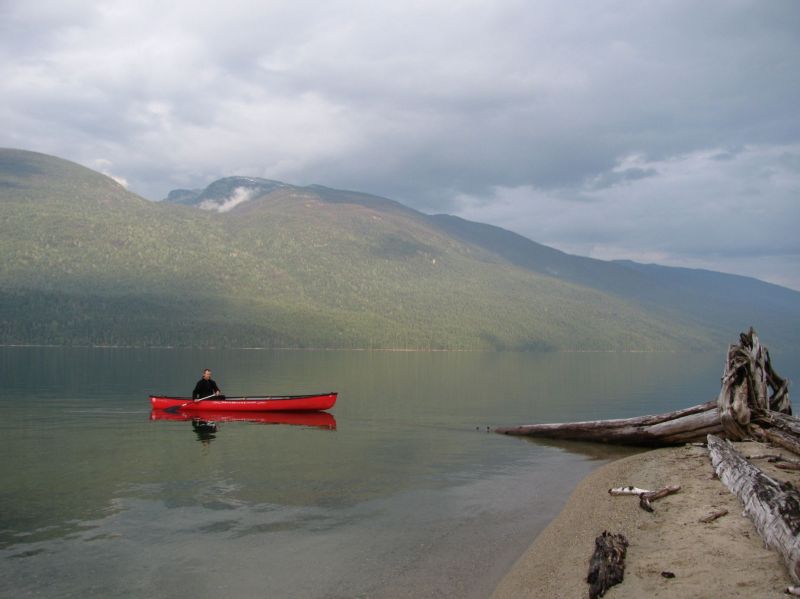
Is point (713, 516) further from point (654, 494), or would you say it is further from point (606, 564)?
point (606, 564)

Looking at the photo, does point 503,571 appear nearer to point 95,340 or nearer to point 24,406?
point 24,406

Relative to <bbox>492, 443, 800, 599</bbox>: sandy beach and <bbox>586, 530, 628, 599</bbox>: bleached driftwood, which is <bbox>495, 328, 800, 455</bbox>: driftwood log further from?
<bbox>586, 530, 628, 599</bbox>: bleached driftwood

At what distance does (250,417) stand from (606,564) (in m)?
30.3

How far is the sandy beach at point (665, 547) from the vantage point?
951 cm

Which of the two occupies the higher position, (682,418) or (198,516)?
(682,418)

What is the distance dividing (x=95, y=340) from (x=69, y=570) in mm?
193262

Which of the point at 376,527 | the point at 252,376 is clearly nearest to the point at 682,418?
the point at 376,527

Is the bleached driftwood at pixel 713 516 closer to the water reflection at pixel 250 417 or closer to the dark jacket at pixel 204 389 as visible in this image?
the water reflection at pixel 250 417

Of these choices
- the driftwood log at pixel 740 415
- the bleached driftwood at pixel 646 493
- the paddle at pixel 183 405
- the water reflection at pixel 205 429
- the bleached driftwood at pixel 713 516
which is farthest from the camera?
the paddle at pixel 183 405

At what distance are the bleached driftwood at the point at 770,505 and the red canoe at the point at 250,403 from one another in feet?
89.1

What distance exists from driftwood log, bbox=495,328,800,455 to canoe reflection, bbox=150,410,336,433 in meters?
17.6

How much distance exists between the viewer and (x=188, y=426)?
34.5 m

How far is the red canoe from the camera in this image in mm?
37969

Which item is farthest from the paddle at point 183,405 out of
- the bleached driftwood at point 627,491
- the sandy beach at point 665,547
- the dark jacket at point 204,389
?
the bleached driftwood at point 627,491
